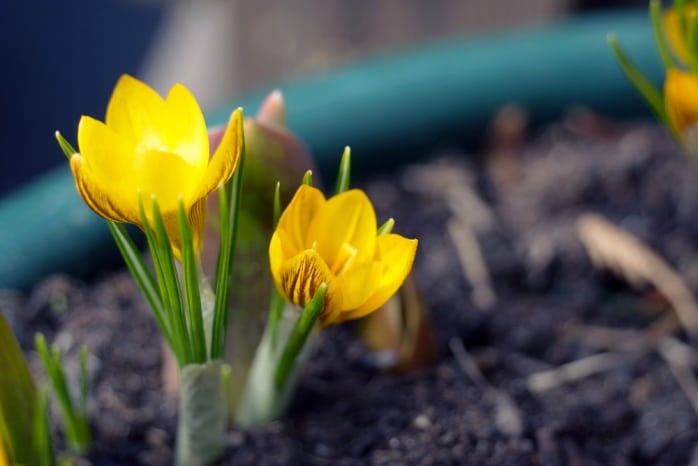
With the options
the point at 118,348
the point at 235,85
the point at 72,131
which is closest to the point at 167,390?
the point at 118,348

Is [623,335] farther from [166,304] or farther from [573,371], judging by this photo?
[166,304]

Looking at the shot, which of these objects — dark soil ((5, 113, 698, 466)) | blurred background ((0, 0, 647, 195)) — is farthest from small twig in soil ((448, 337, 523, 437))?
blurred background ((0, 0, 647, 195))

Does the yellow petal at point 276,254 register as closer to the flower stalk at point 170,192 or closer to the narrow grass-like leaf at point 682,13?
the flower stalk at point 170,192

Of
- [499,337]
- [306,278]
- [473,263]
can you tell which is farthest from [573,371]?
[306,278]

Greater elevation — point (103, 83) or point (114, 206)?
point (103, 83)

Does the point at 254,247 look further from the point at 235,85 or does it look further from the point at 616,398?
the point at 235,85

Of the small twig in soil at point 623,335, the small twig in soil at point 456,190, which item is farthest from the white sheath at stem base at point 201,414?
the small twig in soil at point 456,190
